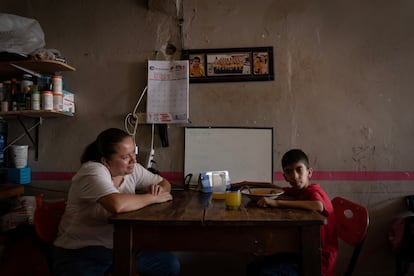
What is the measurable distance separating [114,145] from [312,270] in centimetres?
Result: 111

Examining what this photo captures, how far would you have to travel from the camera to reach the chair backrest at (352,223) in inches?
55.2

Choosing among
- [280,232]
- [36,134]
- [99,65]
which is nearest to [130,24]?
[99,65]

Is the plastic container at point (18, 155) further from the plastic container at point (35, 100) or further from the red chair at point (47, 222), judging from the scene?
the red chair at point (47, 222)

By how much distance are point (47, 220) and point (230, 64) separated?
1.70 meters

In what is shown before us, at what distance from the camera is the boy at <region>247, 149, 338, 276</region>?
136 centimetres

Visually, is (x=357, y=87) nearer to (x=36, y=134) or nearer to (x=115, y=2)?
(x=115, y=2)

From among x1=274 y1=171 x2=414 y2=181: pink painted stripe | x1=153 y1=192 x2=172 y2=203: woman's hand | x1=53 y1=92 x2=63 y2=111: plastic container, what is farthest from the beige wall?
x1=153 y1=192 x2=172 y2=203: woman's hand

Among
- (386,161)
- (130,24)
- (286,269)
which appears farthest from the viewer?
(130,24)

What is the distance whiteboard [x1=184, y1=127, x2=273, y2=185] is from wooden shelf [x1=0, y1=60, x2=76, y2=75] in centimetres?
111

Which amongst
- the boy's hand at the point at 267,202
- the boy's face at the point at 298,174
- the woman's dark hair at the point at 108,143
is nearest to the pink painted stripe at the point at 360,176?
the boy's face at the point at 298,174

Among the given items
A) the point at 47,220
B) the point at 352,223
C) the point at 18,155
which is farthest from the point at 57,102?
the point at 352,223

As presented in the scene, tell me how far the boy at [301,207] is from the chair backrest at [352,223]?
74 millimetres

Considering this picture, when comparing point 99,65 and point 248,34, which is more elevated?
point 248,34

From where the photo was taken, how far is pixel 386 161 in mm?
2230
